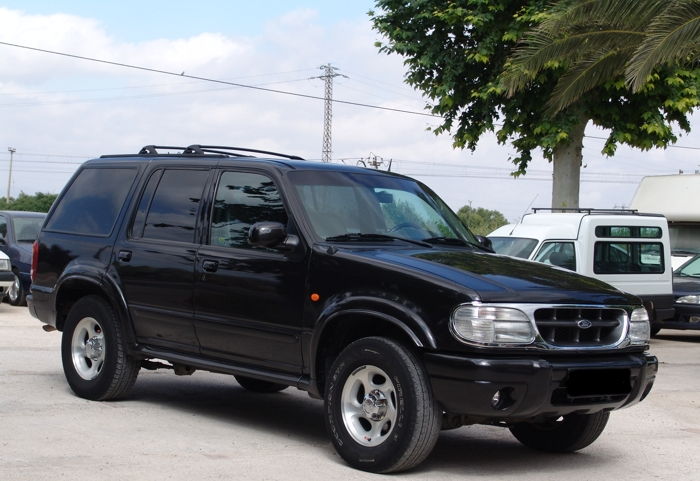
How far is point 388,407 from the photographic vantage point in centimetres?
645

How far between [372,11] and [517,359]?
20430 mm

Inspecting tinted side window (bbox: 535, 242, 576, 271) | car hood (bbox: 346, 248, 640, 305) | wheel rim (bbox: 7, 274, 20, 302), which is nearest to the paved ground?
car hood (bbox: 346, 248, 640, 305)

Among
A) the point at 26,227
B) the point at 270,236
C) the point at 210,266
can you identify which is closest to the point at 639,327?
the point at 270,236

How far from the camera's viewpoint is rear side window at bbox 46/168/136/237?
8.75 meters

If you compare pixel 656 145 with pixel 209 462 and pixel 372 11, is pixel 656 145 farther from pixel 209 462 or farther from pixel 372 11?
pixel 209 462

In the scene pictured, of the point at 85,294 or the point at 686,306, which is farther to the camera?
the point at 686,306

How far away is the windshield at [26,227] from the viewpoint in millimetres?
19953

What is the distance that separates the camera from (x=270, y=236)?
7.02m

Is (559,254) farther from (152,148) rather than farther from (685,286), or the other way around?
(152,148)

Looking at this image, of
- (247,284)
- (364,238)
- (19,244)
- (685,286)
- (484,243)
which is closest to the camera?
(364,238)

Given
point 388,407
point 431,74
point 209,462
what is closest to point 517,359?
point 388,407

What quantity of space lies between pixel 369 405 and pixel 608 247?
10.8 meters

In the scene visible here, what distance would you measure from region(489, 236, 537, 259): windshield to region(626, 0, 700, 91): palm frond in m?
3.20

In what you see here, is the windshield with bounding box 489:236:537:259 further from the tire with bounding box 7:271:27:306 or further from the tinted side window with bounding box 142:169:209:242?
the tinted side window with bounding box 142:169:209:242
